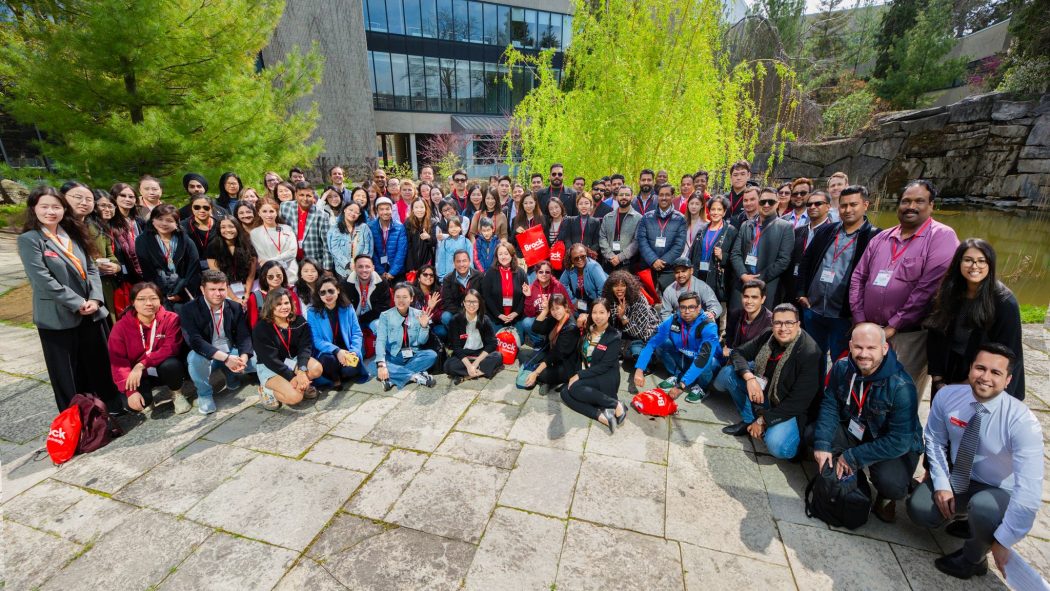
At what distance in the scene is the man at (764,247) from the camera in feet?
14.4

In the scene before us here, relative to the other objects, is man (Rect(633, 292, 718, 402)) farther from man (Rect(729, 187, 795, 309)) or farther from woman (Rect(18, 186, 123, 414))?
woman (Rect(18, 186, 123, 414))

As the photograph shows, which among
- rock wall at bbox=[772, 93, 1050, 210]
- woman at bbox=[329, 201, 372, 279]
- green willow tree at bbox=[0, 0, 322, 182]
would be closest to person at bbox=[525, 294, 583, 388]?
woman at bbox=[329, 201, 372, 279]

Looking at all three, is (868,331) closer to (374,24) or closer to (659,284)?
(659,284)

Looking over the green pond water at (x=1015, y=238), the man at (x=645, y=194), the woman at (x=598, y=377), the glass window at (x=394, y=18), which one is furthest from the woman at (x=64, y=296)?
the glass window at (x=394, y=18)

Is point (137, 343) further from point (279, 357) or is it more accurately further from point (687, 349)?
point (687, 349)

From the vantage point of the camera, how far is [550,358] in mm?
4289

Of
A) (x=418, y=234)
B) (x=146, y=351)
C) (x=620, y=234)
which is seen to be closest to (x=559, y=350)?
A: (x=620, y=234)

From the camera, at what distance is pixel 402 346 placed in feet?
14.8

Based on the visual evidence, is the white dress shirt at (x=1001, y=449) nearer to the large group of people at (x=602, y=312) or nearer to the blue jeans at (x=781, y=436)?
the large group of people at (x=602, y=312)

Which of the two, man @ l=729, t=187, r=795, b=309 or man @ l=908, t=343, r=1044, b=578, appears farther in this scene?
man @ l=729, t=187, r=795, b=309

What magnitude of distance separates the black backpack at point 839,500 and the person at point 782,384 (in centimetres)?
48

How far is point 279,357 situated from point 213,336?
698 mm

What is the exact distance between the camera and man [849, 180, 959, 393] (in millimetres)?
2969

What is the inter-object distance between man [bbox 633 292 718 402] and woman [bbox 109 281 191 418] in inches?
169
